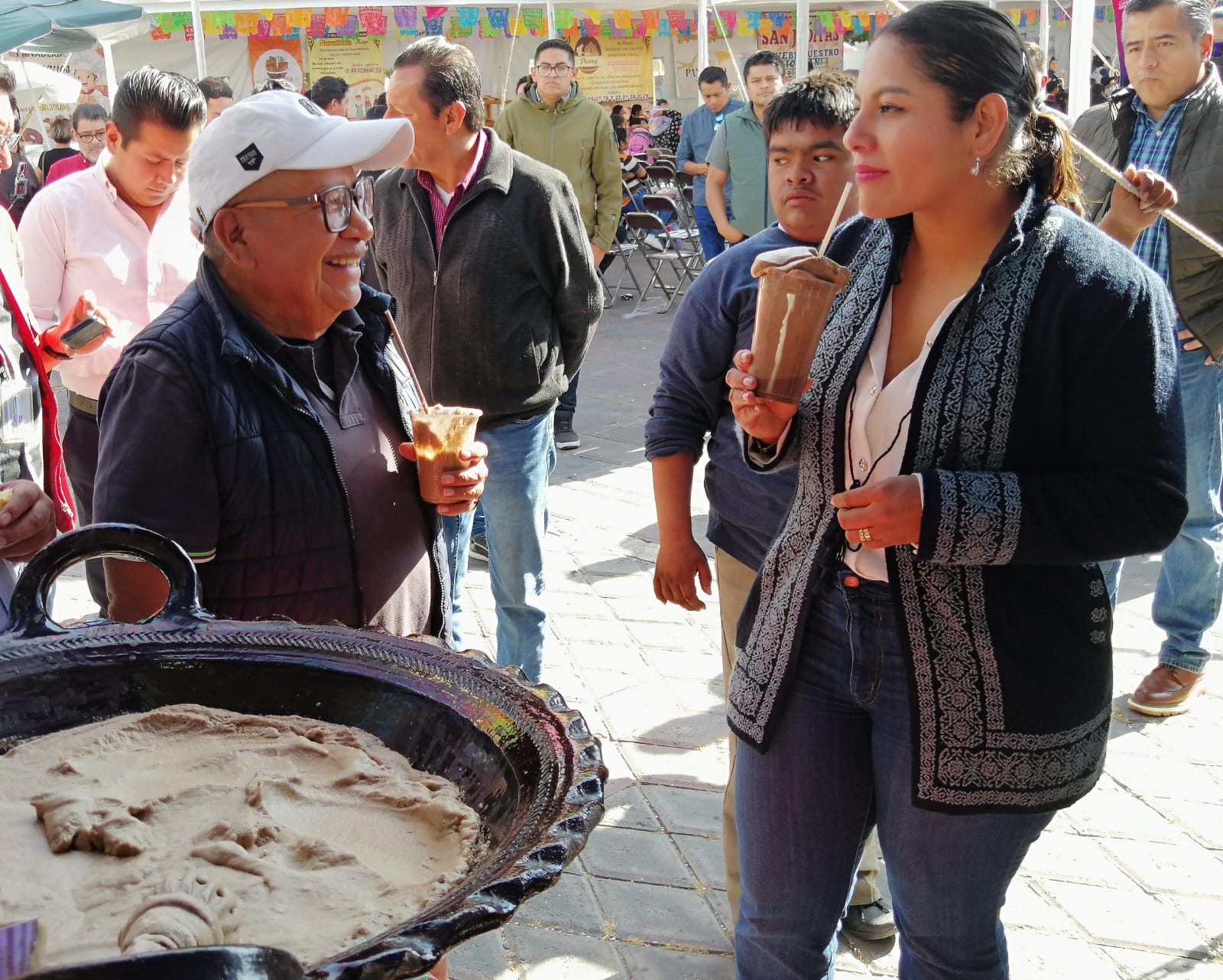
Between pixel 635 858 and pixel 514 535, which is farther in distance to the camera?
pixel 514 535

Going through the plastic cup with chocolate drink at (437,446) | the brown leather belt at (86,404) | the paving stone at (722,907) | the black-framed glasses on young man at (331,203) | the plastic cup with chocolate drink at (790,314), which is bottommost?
the paving stone at (722,907)

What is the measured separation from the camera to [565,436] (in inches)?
287

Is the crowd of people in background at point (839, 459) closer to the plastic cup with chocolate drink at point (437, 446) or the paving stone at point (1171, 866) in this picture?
the plastic cup with chocolate drink at point (437, 446)

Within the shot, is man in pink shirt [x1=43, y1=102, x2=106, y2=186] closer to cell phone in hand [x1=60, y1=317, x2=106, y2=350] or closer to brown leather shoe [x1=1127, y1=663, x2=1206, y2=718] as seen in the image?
cell phone in hand [x1=60, y1=317, x2=106, y2=350]

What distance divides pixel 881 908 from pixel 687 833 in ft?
2.04

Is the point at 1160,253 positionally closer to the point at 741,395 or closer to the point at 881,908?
the point at 881,908

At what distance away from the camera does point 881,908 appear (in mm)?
2914

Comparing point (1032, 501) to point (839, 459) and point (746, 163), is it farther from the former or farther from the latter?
point (746, 163)

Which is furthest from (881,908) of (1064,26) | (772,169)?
(1064,26)

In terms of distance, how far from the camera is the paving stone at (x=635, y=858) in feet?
A: 10.3

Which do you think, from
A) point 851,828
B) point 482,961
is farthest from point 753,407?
point 482,961

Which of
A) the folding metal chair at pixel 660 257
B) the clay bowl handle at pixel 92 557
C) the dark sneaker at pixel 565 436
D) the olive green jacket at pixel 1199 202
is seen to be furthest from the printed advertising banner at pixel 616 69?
the clay bowl handle at pixel 92 557

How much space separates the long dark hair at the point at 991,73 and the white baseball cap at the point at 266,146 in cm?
89

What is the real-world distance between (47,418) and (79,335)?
306 mm
